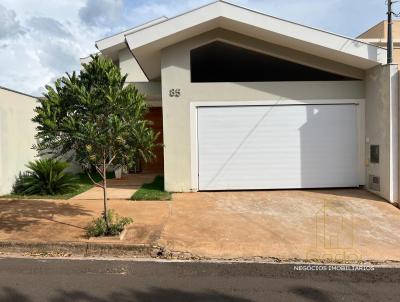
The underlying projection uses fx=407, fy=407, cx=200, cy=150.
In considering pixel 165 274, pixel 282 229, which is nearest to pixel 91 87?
pixel 165 274

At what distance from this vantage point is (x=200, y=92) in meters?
10.8

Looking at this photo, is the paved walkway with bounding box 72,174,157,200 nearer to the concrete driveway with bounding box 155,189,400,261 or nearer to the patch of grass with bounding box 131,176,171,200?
the patch of grass with bounding box 131,176,171,200

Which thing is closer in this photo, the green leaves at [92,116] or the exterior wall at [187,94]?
A: the green leaves at [92,116]

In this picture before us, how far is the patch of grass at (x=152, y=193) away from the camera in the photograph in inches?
397

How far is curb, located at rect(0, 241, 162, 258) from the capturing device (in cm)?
640

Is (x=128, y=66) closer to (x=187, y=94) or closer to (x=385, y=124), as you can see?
(x=187, y=94)

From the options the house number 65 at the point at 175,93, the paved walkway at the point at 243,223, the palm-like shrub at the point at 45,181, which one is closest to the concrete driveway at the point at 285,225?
the paved walkway at the point at 243,223

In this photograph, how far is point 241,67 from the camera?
1412 centimetres

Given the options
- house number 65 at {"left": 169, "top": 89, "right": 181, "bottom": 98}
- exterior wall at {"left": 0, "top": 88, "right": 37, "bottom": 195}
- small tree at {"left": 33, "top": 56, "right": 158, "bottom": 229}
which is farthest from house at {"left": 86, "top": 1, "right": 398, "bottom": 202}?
small tree at {"left": 33, "top": 56, "right": 158, "bottom": 229}

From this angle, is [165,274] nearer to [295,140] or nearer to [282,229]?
[282,229]

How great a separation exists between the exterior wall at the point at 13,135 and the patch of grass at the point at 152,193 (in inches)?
134

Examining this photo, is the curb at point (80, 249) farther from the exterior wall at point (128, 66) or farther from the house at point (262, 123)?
the exterior wall at point (128, 66)

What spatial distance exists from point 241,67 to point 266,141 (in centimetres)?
415

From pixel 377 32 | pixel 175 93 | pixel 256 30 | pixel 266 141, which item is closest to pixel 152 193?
pixel 175 93
